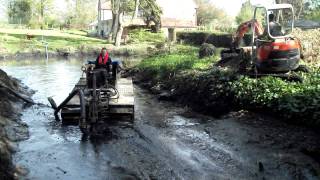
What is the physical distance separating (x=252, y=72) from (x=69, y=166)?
8537mm

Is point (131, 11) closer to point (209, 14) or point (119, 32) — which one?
point (119, 32)

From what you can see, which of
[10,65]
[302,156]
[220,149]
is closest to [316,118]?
[302,156]

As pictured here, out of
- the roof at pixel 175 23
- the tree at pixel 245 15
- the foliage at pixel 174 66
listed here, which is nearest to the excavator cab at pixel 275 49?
the foliage at pixel 174 66

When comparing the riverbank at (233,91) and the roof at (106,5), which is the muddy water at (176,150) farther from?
the roof at (106,5)

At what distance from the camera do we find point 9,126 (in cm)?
1578

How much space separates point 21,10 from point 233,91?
3070 inches

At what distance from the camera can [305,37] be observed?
71.9 feet

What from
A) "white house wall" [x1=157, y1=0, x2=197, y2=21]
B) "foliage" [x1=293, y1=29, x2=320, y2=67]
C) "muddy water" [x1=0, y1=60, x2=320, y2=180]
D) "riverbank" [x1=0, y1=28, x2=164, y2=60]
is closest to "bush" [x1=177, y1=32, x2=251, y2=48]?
"riverbank" [x1=0, y1=28, x2=164, y2=60]

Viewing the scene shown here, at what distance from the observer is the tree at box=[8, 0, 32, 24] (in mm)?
85131

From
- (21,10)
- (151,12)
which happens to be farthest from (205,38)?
(21,10)

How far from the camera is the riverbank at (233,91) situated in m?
13.7

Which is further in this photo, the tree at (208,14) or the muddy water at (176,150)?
the tree at (208,14)

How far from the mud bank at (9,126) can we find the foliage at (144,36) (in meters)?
38.0

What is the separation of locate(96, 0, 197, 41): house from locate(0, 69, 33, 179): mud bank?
1650 inches
